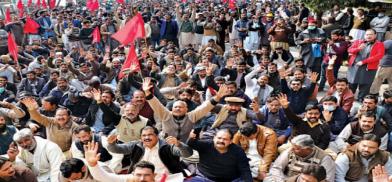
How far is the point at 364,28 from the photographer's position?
10.9 meters

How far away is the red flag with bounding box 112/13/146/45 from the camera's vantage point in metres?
9.73

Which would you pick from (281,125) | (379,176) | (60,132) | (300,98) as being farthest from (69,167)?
(300,98)

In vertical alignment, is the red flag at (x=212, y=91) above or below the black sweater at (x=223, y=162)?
below

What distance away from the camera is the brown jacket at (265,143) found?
5395 millimetres

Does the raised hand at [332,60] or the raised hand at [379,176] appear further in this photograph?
the raised hand at [332,60]

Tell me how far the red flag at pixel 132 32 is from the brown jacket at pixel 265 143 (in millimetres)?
4794

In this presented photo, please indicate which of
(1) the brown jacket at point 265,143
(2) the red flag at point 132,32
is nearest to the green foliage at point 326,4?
(2) the red flag at point 132,32

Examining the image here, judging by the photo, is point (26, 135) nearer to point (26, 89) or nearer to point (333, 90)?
point (26, 89)

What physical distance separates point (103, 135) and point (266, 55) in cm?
401

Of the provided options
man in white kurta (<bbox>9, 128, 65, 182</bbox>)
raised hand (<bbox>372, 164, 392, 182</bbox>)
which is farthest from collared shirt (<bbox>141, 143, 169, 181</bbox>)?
raised hand (<bbox>372, 164, 392, 182</bbox>)

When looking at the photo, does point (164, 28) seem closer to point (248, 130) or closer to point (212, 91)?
point (212, 91)

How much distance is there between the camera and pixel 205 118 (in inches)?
255

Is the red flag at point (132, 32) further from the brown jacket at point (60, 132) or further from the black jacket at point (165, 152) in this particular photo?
the black jacket at point (165, 152)

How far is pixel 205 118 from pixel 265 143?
4.06 ft
